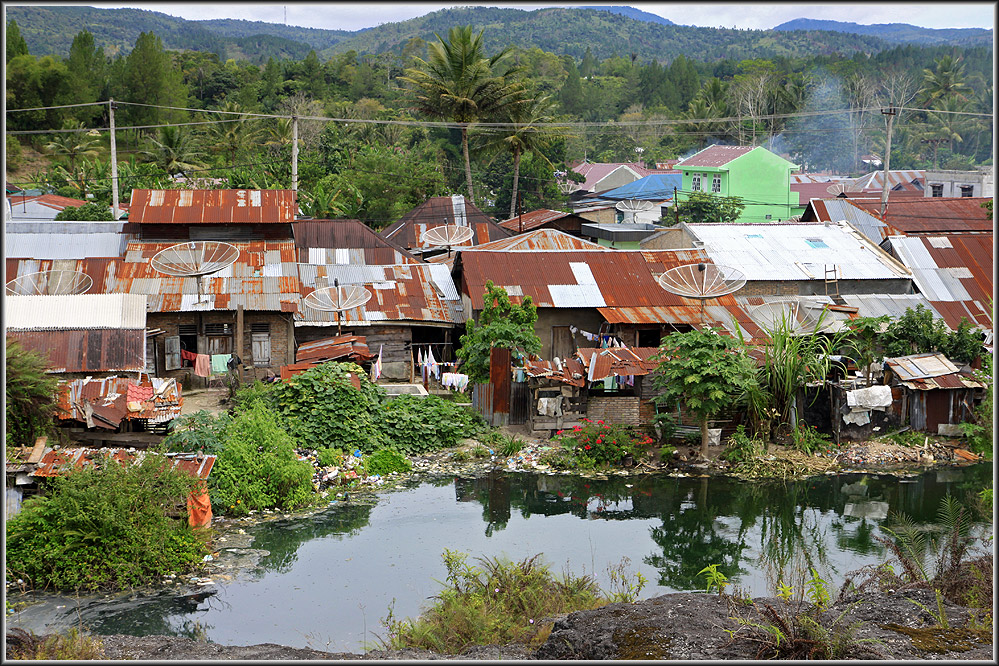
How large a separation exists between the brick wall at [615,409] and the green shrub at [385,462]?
3607mm

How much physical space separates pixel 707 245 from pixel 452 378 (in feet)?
29.2

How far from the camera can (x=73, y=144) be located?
48188mm

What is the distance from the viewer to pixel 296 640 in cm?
906

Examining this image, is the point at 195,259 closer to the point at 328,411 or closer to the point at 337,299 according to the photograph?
the point at 337,299

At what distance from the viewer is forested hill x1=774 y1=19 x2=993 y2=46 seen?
4110 centimetres

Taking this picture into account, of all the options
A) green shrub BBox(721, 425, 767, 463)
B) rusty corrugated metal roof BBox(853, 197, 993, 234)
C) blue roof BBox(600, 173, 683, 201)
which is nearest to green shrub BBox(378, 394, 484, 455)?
green shrub BBox(721, 425, 767, 463)

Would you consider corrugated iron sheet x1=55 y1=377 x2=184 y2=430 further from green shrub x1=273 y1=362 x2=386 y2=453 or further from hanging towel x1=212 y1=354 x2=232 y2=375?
hanging towel x1=212 y1=354 x2=232 y2=375

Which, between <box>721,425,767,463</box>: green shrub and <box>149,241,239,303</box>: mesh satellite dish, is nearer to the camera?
<box>721,425,767,463</box>: green shrub

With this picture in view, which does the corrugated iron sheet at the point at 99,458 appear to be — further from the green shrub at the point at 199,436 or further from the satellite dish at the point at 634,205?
the satellite dish at the point at 634,205

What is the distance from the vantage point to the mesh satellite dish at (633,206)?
4040 cm

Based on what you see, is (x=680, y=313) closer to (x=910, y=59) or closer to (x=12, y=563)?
(x=12, y=563)

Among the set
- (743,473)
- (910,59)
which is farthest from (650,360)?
(910,59)

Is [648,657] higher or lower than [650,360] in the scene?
lower

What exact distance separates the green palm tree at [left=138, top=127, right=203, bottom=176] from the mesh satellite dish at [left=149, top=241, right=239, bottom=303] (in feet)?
77.1
